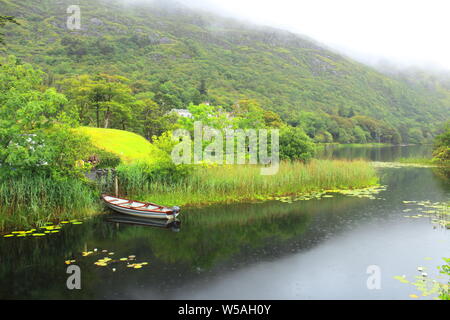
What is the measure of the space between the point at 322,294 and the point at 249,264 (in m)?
2.86

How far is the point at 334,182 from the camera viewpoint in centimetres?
2481

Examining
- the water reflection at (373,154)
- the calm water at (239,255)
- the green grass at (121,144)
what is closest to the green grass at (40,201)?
the calm water at (239,255)

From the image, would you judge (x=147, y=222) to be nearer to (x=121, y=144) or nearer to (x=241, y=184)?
(x=241, y=184)

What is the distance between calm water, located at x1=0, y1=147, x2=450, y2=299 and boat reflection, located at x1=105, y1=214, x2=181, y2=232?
178 mm

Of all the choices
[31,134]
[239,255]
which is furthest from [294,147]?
[31,134]

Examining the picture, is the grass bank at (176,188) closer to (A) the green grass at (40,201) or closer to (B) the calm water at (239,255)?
(A) the green grass at (40,201)

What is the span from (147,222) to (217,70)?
439 ft

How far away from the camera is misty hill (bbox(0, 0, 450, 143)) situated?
103062 mm

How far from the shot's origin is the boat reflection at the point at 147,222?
625 inches

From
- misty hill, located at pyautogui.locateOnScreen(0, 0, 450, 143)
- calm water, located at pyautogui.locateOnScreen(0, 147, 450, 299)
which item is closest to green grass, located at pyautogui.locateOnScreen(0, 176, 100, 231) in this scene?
calm water, located at pyautogui.locateOnScreen(0, 147, 450, 299)

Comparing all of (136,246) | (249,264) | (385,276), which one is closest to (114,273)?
(136,246)

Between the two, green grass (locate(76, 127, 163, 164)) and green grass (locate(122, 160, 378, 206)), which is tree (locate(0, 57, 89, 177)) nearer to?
green grass (locate(122, 160, 378, 206))

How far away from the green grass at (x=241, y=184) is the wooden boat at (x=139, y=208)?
178 centimetres

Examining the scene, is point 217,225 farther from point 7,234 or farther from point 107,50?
point 107,50
